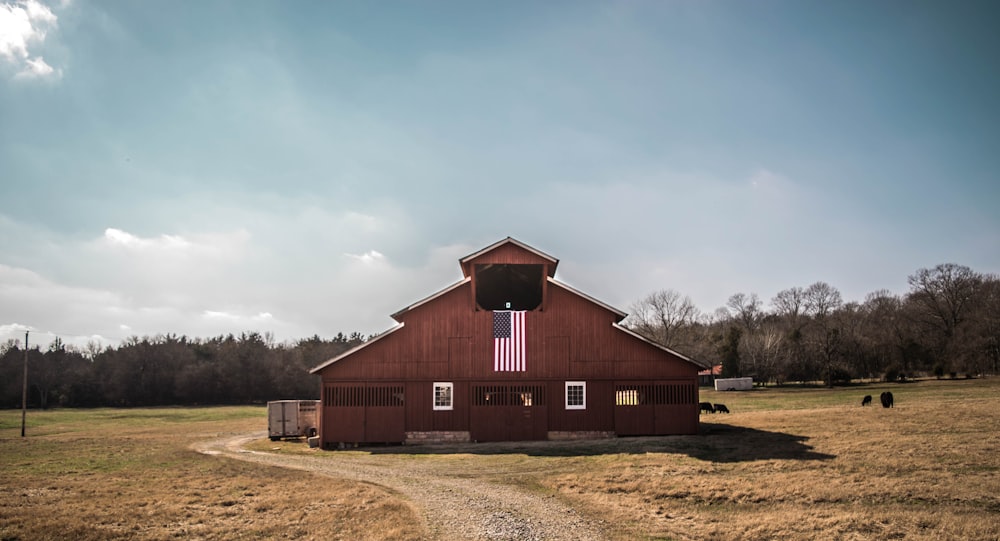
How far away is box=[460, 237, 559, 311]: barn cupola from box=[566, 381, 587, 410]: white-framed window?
4222mm

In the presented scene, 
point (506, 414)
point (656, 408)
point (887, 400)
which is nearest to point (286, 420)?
point (506, 414)

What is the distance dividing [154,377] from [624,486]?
9292cm

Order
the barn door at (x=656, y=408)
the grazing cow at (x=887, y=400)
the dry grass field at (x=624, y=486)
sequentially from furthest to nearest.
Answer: the grazing cow at (x=887, y=400)
the barn door at (x=656, y=408)
the dry grass field at (x=624, y=486)

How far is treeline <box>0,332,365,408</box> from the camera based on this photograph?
9325cm

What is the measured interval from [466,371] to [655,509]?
16.4 meters

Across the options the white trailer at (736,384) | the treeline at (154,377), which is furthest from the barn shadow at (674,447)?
the treeline at (154,377)

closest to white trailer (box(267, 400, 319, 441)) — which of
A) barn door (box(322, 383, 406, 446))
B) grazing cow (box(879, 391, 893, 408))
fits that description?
barn door (box(322, 383, 406, 446))

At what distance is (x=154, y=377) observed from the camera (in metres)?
95.3

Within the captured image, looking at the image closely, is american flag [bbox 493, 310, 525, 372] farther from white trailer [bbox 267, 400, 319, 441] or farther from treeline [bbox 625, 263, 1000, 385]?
treeline [bbox 625, 263, 1000, 385]

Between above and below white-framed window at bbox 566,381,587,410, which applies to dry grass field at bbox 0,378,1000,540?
below

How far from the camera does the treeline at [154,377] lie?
93.2m

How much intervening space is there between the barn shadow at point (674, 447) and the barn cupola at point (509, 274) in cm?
714

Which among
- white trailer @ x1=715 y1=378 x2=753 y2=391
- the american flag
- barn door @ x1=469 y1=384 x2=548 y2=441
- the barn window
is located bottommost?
white trailer @ x1=715 y1=378 x2=753 y2=391

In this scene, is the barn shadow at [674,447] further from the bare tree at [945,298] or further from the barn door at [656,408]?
the bare tree at [945,298]
